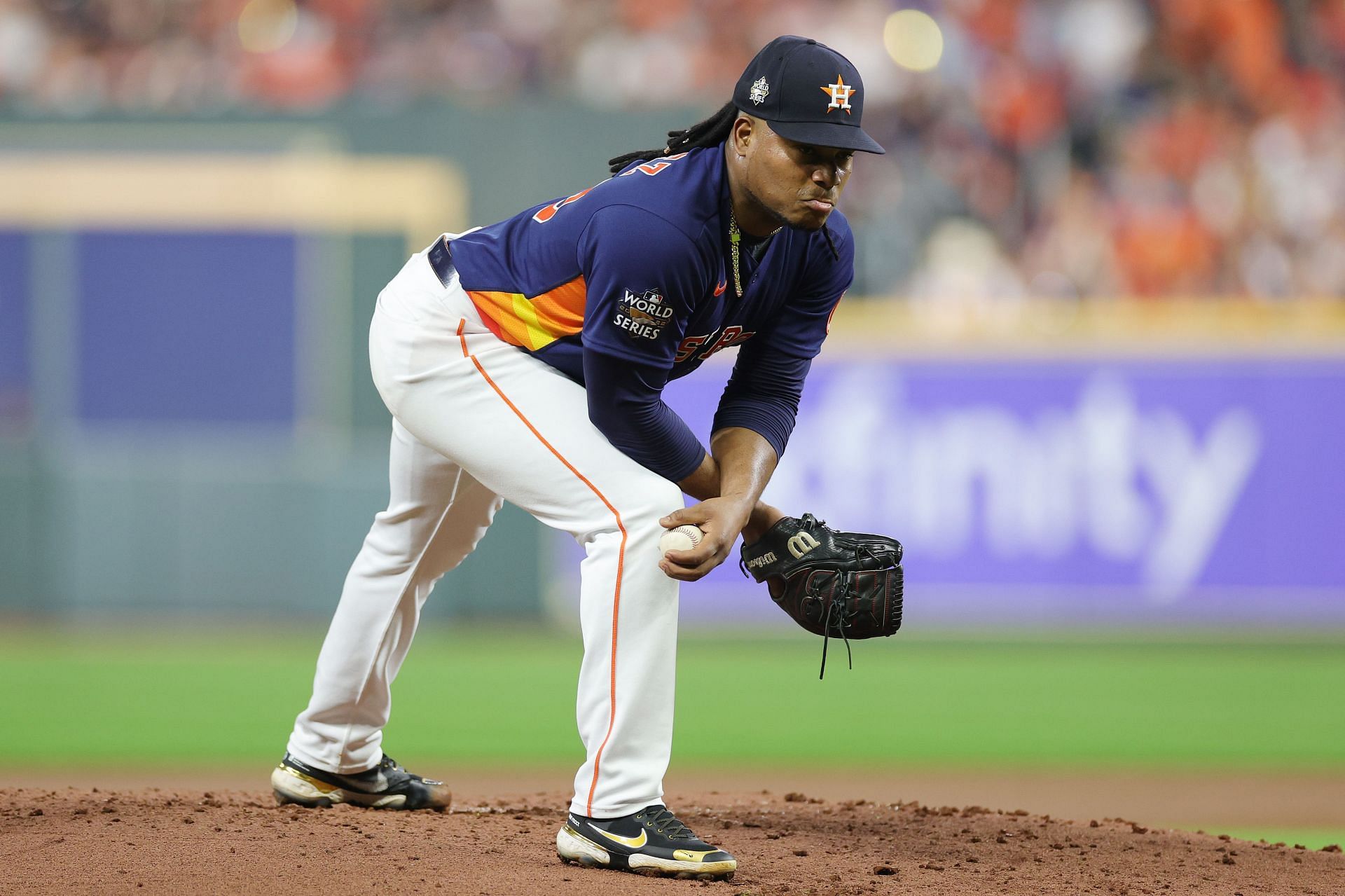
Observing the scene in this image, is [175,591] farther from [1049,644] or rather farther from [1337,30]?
[1337,30]

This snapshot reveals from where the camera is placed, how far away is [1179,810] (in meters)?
5.73

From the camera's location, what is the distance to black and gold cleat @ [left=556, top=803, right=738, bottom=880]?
10.6ft

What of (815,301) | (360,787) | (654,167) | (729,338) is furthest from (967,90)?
(360,787)

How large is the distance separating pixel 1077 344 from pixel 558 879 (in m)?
7.39

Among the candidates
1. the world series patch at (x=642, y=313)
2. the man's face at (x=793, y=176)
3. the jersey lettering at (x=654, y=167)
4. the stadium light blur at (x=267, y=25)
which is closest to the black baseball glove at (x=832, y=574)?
the world series patch at (x=642, y=313)

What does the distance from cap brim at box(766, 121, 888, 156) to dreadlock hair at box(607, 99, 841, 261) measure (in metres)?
0.17

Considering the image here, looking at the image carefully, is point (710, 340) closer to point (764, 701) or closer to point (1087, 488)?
point (764, 701)

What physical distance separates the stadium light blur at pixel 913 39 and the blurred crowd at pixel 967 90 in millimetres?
65

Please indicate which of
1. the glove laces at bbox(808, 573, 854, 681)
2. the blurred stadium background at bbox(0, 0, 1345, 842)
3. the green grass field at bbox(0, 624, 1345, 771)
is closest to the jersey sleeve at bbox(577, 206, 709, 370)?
the glove laces at bbox(808, 573, 854, 681)

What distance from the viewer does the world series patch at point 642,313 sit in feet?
10.1

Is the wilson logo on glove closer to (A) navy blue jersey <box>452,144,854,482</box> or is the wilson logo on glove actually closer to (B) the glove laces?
(B) the glove laces

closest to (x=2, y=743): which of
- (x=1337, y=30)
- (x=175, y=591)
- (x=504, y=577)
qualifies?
(x=175, y=591)

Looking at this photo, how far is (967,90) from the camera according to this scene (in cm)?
1183

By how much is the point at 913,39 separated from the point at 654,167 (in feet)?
30.5
